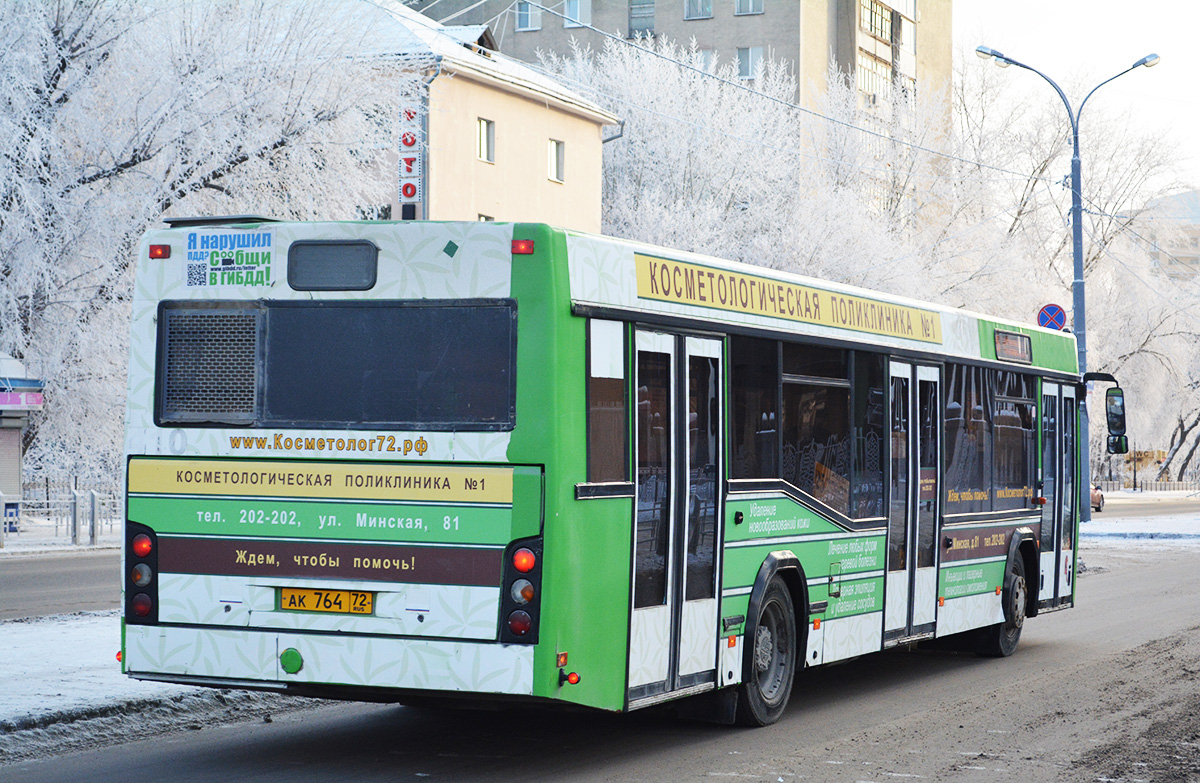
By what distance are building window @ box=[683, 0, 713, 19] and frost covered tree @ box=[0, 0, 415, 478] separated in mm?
43013

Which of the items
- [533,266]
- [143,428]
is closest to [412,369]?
[533,266]

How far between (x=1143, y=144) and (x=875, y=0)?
21364 mm

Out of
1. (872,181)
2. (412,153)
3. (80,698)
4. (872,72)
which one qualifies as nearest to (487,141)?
(872,181)

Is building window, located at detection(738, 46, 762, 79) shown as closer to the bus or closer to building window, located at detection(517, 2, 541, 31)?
building window, located at detection(517, 2, 541, 31)

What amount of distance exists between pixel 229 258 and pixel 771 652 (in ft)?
13.8

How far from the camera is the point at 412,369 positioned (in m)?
7.80

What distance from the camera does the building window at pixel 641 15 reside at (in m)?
70.4

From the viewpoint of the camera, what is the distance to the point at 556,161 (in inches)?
1922

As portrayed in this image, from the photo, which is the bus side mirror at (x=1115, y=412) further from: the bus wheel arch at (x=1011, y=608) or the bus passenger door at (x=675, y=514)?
the bus passenger door at (x=675, y=514)

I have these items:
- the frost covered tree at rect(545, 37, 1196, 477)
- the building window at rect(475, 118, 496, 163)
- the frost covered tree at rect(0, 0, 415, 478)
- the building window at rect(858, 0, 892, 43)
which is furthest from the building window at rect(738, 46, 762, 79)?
the frost covered tree at rect(0, 0, 415, 478)

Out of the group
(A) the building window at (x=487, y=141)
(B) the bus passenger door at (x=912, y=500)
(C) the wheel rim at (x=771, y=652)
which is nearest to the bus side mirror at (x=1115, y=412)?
(B) the bus passenger door at (x=912, y=500)

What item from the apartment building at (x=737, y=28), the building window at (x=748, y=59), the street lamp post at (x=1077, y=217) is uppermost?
the apartment building at (x=737, y=28)

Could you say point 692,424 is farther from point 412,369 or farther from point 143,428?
point 143,428

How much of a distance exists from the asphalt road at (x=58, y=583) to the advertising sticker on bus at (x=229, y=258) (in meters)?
7.72
